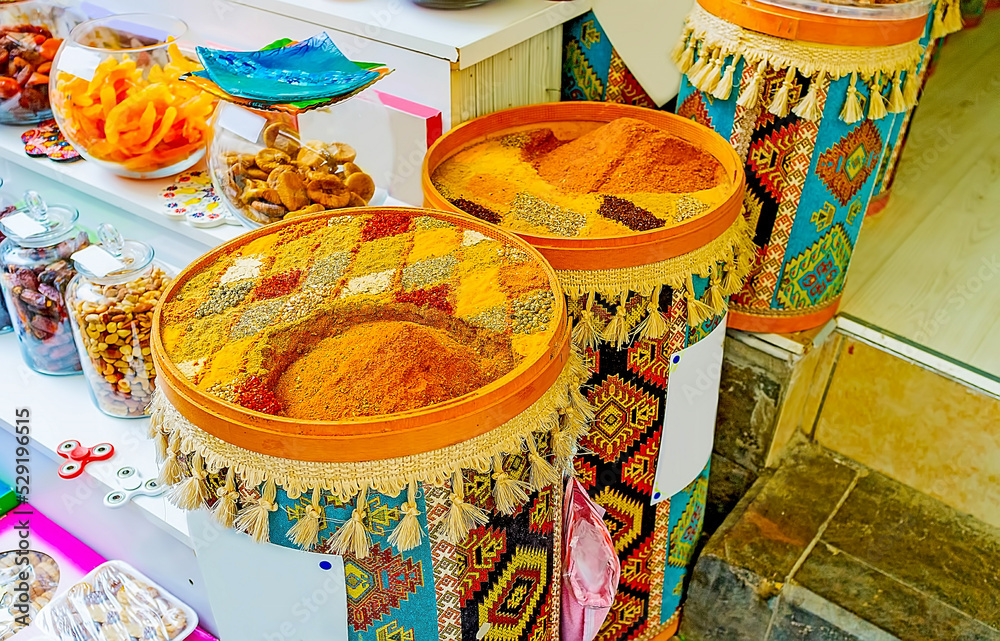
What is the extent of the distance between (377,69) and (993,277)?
125cm

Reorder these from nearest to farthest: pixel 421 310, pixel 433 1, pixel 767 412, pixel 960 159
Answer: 1. pixel 421 310
2. pixel 433 1
3. pixel 767 412
4. pixel 960 159

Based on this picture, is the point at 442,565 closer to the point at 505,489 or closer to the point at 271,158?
the point at 505,489

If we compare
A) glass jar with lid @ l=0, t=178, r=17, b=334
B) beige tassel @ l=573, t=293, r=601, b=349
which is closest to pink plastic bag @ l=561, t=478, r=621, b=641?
beige tassel @ l=573, t=293, r=601, b=349

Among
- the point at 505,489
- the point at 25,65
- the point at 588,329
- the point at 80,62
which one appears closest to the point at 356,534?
the point at 505,489

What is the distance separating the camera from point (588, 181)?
1.20 m

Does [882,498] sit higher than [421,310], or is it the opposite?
[421,310]

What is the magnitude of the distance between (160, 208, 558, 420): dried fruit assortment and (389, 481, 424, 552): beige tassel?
0.09 m

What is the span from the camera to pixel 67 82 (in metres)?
1.49

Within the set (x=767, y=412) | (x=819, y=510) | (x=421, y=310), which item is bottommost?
(x=819, y=510)

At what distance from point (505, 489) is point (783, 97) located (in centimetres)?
70

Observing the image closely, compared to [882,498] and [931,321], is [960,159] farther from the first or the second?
[882,498]

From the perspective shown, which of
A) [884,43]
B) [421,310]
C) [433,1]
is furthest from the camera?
[433,1]

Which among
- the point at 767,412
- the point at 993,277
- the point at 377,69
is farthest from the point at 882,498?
the point at 377,69

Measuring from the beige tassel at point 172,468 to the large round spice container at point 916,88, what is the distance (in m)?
1.09
